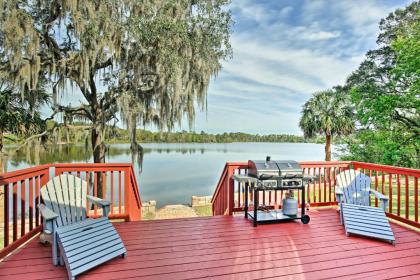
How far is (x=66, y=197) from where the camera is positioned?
2854mm

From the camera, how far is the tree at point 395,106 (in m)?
8.16

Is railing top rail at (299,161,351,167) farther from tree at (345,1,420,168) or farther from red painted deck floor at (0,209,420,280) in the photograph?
tree at (345,1,420,168)

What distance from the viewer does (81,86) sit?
7.09 metres

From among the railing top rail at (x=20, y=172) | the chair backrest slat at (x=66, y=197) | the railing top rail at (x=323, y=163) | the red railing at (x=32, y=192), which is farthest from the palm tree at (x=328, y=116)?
the railing top rail at (x=20, y=172)

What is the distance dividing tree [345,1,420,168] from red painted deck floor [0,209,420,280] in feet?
21.0

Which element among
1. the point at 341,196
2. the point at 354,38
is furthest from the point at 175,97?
the point at 354,38

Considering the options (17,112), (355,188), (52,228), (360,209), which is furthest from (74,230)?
(17,112)

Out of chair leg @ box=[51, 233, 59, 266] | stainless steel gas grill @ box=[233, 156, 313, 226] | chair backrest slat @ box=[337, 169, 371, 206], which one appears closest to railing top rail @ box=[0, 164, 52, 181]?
chair leg @ box=[51, 233, 59, 266]

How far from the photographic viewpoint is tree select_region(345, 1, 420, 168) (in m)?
8.16

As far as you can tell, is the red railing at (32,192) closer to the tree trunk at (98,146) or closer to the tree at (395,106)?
the tree trunk at (98,146)

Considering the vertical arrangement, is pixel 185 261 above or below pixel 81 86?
below

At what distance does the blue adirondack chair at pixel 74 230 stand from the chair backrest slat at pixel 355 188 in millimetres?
3208

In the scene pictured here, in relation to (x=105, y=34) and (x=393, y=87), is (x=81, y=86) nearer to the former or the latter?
(x=105, y=34)

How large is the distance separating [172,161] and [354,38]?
65.4 ft
